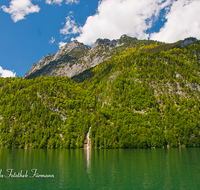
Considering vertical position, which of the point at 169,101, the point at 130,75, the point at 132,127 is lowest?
the point at 132,127

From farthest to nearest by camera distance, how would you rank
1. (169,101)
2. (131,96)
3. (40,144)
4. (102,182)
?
(131,96) < (169,101) < (40,144) < (102,182)

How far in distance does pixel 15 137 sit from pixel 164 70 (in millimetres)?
163185

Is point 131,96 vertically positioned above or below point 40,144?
above

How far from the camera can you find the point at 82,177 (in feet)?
113

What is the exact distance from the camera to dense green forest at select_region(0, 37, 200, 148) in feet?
420

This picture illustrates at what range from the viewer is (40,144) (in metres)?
144

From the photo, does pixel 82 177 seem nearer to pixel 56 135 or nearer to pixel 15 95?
pixel 56 135

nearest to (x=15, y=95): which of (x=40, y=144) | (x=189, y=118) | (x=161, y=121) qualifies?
(x=40, y=144)

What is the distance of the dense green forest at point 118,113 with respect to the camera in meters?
128

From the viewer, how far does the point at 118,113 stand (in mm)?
146250

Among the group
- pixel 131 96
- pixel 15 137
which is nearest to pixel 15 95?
pixel 15 137

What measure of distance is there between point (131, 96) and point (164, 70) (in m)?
56.2

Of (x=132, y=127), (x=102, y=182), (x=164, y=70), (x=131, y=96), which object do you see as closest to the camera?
(x=102, y=182)

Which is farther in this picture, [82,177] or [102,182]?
[82,177]
